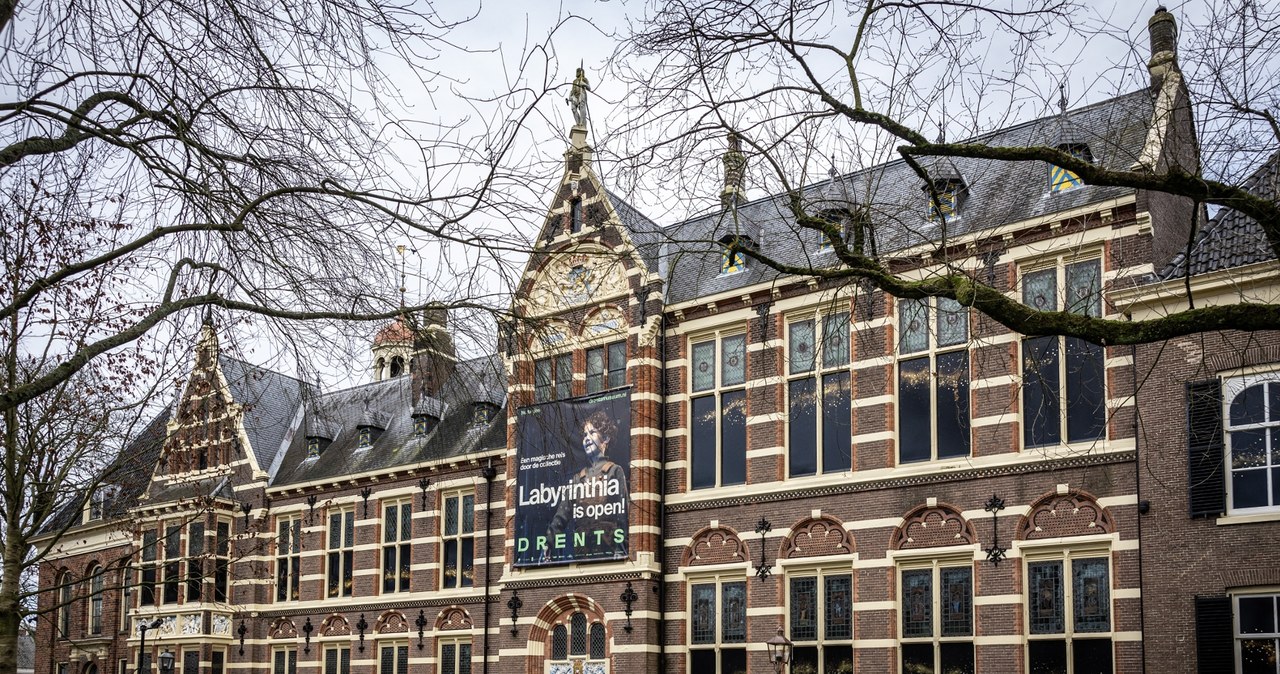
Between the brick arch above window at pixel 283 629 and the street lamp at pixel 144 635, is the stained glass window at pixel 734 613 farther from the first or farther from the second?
the street lamp at pixel 144 635

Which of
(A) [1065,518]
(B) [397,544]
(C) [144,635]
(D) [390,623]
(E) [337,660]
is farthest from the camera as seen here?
(C) [144,635]

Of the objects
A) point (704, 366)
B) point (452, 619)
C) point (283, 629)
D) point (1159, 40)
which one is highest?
point (1159, 40)

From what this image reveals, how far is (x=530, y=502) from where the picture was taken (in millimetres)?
28484

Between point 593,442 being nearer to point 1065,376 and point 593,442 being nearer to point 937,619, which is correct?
point 937,619

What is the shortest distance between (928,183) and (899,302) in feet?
43.1

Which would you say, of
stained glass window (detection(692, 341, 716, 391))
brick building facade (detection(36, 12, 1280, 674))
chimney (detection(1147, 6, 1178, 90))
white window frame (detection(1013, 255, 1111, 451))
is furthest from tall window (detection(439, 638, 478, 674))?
chimney (detection(1147, 6, 1178, 90))

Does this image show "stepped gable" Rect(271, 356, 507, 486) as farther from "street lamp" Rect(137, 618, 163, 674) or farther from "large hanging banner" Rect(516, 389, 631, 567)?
"street lamp" Rect(137, 618, 163, 674)

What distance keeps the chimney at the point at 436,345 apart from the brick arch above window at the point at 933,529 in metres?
15.3

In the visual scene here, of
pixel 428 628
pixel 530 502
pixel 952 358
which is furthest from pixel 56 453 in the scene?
pixel 952 358

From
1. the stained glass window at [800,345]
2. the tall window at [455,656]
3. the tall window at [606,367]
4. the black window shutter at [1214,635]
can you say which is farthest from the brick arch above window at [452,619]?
the black window shutter at [1214,635]

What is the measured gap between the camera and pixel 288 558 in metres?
36.4

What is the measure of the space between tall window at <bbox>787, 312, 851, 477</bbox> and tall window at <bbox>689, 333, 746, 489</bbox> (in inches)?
46.9

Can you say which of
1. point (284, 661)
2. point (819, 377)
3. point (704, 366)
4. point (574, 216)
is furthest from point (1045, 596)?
point (284, 661)

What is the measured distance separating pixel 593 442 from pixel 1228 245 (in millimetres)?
13144
